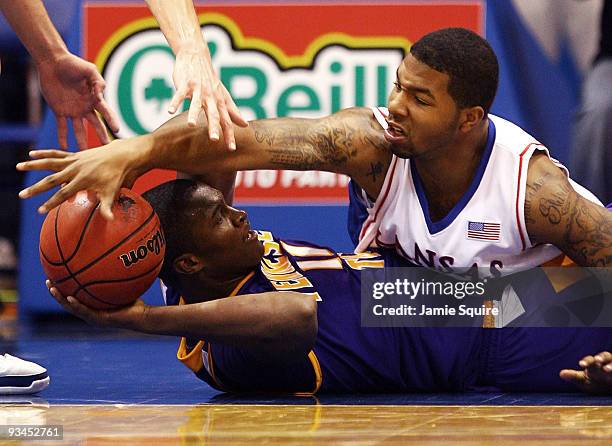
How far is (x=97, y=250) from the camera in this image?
3.58m

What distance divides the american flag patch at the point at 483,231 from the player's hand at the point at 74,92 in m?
1.49

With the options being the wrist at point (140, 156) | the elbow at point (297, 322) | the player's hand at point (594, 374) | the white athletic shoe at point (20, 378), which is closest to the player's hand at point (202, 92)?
the wrist at point (140, 156)

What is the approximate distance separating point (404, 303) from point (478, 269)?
320mm

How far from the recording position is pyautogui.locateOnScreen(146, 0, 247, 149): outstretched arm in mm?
3301

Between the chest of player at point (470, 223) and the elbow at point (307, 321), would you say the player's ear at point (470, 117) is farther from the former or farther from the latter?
the elbow at point (307, 321)

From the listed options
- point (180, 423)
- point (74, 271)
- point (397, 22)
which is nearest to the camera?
point (180, 423)

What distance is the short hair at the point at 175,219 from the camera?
13.0 ft

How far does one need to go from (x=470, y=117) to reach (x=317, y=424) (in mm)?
1472

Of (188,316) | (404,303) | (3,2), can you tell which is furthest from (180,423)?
(3,2)

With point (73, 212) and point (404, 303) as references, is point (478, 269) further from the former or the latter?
point (73, 212)

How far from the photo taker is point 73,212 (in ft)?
11.8

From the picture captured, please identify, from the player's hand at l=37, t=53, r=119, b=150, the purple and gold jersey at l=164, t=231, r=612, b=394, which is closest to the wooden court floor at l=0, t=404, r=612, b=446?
the purple and gold jersey at l=164, t=231, r=612, b=394

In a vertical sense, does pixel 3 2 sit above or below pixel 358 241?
above

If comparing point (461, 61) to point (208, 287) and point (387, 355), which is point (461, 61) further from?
point (208, 287)
